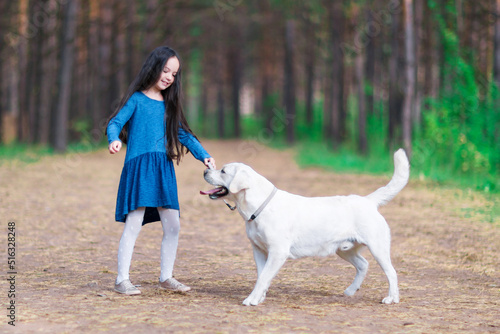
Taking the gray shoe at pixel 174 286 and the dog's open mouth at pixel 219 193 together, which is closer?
the dog's open mouth at pixel 219 193

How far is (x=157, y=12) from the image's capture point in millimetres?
30672

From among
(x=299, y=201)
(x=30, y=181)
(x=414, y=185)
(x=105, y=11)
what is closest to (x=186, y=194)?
(x=30, y=181)

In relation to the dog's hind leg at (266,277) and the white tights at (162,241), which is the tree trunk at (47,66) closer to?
→ the white tights at (162,241)

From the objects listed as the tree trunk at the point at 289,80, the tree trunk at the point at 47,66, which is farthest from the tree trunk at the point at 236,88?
the tree trunk at the point at 47,66

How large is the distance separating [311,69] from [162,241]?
102ft

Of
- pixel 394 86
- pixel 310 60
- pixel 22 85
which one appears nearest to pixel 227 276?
pixel 394 86

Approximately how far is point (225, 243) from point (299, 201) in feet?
9.96

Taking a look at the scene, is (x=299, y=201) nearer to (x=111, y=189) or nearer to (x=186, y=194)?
(x=186, y=194)

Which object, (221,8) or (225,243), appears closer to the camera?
(225,243)

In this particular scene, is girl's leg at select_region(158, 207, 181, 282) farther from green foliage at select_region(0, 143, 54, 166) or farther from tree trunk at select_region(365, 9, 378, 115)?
tree trunk at select_region(365, 9, 378, 115)

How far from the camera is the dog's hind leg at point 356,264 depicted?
18.0 ft

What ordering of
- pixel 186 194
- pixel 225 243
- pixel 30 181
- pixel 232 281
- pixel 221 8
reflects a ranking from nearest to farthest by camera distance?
pixel 232 281 → pixel 225 243 → pixel 186 194 → pixel 30 181 → pixel 221 8

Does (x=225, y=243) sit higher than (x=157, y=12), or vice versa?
(x=157, y=12)

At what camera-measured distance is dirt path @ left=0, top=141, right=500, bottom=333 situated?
4543 millimetres
